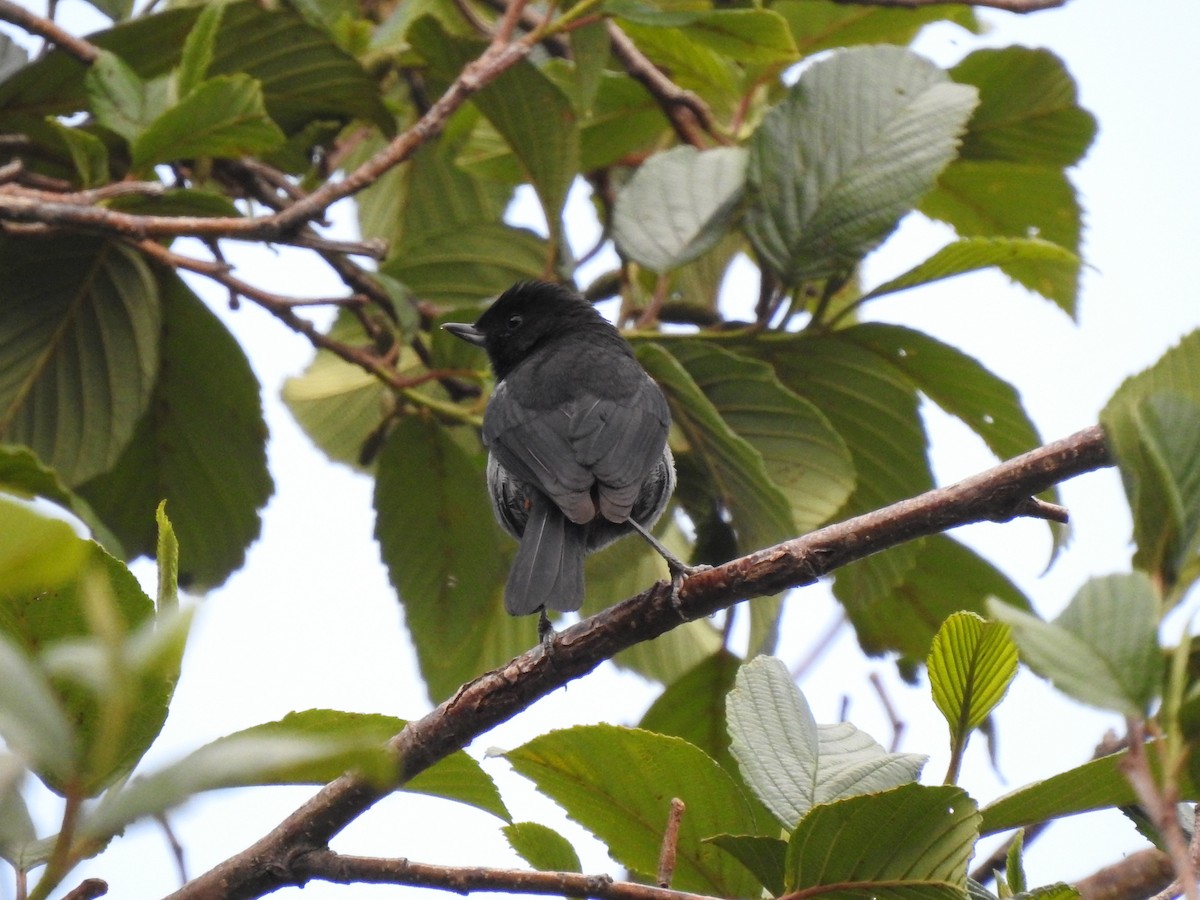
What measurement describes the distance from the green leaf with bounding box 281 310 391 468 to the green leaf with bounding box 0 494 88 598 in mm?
3264

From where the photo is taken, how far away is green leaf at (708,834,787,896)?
1.72 metres

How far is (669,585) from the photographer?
197 centimetres

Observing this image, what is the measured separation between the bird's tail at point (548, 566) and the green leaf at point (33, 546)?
208 cm

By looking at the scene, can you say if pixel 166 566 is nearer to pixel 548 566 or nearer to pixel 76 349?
pixel 548 566

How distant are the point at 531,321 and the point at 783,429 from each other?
4.61ft

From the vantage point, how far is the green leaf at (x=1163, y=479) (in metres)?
1.03

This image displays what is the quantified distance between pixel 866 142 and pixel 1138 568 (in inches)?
99.3

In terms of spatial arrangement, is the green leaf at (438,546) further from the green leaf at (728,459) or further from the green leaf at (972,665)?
the green leaf at (972,665)

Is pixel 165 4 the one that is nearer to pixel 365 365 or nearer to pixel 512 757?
pixel 365 365

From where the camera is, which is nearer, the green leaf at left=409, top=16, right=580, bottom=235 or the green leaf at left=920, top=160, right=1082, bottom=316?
the green leaf at left=409, top=16, right=580, bottom=235

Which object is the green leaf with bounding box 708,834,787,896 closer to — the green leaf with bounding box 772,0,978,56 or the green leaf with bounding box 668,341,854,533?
the green leaf with bounding box 668,341,854,533

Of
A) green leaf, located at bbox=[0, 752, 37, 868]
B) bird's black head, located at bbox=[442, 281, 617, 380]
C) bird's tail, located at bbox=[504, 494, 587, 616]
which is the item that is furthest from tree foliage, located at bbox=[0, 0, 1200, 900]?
green leaf, located at bbox=[0, 752, 37, 868]

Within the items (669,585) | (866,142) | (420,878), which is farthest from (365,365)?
(420,878)

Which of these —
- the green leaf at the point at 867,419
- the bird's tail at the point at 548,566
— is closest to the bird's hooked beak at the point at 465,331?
the bird's tail at the point at 548,566
